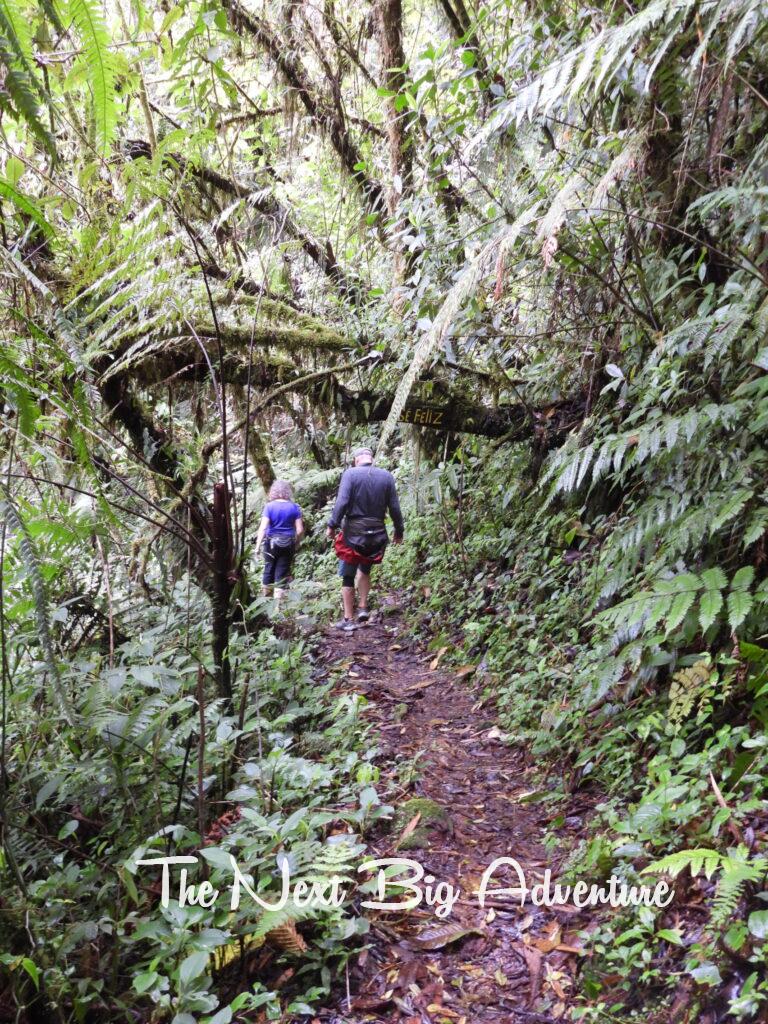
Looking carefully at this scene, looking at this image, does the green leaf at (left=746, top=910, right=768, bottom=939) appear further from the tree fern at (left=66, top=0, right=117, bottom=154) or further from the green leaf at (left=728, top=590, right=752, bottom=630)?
the tree fern at (left=66, top=0, right=117, bottom=154)

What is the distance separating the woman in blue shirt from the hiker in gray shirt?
1.65 feet

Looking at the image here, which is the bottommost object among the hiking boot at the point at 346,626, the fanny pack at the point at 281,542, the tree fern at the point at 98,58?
the hiking boot at the point at 346,626

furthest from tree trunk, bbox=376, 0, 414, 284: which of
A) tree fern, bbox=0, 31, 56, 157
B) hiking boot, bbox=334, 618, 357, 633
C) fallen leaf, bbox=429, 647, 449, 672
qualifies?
tree fern, bbox=0, 31, 56, 157

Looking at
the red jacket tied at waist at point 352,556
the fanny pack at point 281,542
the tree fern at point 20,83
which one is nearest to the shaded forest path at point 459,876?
the red jacket tied at waist at point 352,556

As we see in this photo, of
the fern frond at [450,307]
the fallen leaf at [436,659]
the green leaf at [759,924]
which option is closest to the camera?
the green leaf at [759,924]

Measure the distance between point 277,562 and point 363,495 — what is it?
131cm

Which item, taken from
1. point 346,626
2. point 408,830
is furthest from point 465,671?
point 408,830

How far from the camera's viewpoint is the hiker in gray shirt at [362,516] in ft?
22.0

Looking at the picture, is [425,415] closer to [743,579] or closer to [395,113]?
[743,579]

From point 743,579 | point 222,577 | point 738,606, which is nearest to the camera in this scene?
point 738,606

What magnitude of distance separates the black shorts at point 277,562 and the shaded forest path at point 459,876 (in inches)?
93.6

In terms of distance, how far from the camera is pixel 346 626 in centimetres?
689

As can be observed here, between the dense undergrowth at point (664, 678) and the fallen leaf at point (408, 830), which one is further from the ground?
the dense undergrowth at point (664, 678)

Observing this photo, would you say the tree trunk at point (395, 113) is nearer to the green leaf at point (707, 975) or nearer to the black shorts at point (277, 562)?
the black shorts at point (277, 562)
